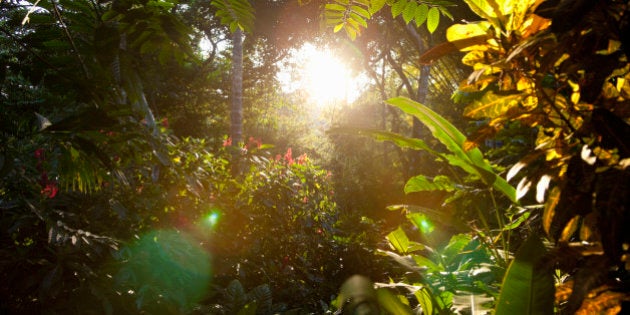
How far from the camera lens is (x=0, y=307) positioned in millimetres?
2064

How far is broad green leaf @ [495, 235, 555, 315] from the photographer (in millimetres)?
837

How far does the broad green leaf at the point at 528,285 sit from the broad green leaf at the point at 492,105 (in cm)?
28

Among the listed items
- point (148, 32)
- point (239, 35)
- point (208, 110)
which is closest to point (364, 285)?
point (148, 32)

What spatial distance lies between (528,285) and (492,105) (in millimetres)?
398

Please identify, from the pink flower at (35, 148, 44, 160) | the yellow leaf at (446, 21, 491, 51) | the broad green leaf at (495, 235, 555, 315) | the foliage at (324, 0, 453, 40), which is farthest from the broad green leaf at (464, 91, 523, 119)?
the pink flower at (35, 148, 44, 160)

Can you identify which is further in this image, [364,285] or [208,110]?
[208,110]

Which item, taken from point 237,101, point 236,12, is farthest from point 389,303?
point 237,101

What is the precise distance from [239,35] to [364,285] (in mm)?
8122

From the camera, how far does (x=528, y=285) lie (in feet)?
2.82

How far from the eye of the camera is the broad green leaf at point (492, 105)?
0.89 metres

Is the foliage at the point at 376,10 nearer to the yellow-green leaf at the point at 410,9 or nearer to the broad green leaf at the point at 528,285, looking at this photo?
the yellow-green leaf at the point at 410,9

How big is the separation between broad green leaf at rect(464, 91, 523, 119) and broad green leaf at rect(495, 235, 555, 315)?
28cm

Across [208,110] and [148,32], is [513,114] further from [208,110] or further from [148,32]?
[208,110]

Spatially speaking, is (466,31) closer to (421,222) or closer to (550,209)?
(550,209)
